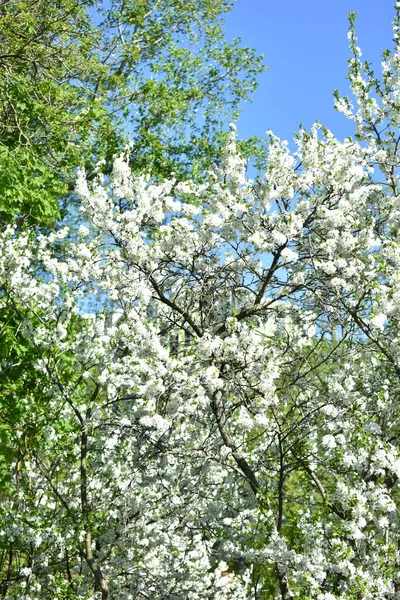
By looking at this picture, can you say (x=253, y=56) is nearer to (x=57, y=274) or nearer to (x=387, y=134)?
(x=387, y=134)

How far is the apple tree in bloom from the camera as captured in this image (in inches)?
192

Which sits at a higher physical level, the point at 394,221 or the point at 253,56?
the point at 253,56

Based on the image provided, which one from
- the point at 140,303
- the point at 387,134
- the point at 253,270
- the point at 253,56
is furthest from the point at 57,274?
the point at 253,56

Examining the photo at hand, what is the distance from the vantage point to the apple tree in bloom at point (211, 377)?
4.88 meters

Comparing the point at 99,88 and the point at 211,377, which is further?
the point at 99,88

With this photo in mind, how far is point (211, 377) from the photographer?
4512mm

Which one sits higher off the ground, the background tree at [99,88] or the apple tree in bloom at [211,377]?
the background tree at [99,88]

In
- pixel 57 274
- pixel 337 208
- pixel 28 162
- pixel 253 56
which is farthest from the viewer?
pixel 253 56

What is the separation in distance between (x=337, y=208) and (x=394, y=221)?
0.64 metres

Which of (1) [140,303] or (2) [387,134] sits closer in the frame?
(1) [140,303]

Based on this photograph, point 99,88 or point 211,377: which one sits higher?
point 99,88

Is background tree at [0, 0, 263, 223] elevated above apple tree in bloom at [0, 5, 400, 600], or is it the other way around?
background tree at [0, 0, 263, 223]

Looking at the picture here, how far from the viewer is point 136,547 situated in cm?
620

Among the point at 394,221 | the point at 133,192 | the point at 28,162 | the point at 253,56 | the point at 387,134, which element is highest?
the point at 253,56
